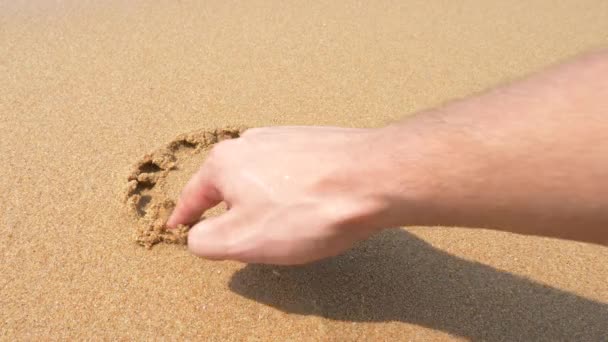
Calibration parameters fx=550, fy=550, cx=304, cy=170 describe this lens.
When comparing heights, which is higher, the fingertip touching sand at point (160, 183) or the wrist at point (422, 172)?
the wrist at point (422, 172)

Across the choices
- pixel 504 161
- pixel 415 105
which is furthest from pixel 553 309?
pixel 415 105

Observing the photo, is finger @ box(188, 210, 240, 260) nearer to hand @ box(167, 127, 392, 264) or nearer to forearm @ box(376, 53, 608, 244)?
hand @ box(167, 127, 392, 264)

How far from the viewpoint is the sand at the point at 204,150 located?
1062 mm

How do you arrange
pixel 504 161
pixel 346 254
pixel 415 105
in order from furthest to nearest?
pixel 415 105 < pixel 346 254 < pixel 504 161

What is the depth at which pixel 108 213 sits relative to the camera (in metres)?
1.25

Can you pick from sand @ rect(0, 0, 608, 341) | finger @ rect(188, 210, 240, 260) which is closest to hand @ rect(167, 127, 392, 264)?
finger @ rect(188, 210, 240, 260)

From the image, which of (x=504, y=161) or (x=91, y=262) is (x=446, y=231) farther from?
(x=91, y=262)

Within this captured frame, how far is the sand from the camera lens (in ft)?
3.48

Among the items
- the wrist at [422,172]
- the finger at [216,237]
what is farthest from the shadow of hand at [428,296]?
the wrist at [422,172]

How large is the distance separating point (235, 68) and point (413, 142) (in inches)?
42.4

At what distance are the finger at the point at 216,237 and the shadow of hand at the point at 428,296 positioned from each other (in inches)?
5.2

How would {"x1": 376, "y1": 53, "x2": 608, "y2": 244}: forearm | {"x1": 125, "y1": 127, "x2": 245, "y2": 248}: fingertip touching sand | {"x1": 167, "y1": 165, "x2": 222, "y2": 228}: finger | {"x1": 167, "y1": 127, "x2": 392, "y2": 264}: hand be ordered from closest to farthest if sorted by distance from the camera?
{"x1": 376, "y1": 53, "x2": 608, "y2": 244}: forearm → {"x1": 167, "y1": 127, "x2": 392, "y2": 264}: hand → {"x1": 167, "y1": 165, "x2": 222, "y2": 228}: finger → {"x1": 125, "y1": 127, "x2": 245, "y2": 248}: fingertip touching sand

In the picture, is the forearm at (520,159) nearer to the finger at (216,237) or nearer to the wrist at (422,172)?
the wrist at (422,172)

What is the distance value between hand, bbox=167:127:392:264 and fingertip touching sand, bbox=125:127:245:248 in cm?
18
